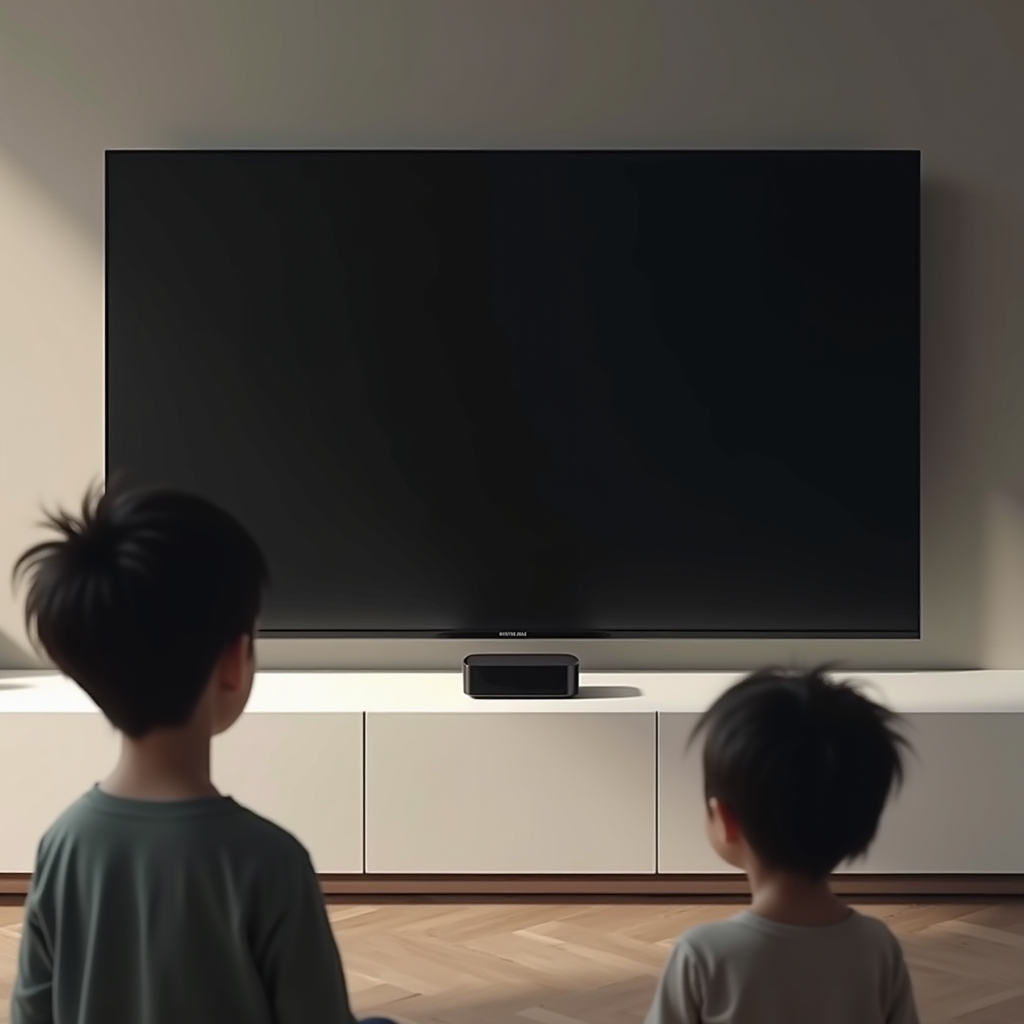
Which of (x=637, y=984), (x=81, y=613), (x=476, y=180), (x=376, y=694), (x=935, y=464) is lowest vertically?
(x=637, y=984)

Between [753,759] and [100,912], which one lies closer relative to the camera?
[100,912]

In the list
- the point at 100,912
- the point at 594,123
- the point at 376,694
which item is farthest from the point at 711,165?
the point at 100,912

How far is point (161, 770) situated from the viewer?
1.45m

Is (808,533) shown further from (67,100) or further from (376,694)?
(67,100)

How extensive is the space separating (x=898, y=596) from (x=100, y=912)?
294 centimetres

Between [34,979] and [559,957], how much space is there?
6.43 feet

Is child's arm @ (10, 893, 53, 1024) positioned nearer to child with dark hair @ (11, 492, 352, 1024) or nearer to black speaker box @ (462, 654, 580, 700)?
child with dark hair @ (11, 492, 352, 1024)

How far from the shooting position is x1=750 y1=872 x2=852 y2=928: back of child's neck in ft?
4.97

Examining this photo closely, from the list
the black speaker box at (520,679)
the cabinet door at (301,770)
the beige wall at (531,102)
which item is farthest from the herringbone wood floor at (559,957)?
the beige wall at (531,102)

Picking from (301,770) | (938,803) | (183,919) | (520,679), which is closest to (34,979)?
(183,919)

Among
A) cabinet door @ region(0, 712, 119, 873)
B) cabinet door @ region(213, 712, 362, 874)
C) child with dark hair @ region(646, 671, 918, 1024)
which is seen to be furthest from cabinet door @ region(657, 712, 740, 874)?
child with dark hair @ region(646, 671, 918, 1024)

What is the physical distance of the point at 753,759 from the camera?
4.98 ft

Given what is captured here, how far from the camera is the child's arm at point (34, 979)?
1431mm

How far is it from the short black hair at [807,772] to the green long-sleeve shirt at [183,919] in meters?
0.42
